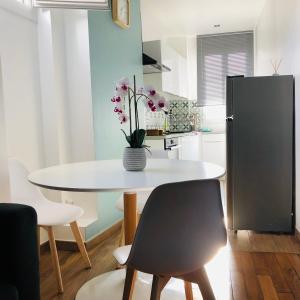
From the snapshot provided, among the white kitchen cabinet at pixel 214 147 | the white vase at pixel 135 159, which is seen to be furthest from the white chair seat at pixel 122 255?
the white kitchen cabinet at pixel 214 147

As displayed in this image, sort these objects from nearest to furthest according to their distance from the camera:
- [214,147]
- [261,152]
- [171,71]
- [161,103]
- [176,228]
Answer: [176,228]
[161,103]
[261,152]
[171,71]
[214,147]

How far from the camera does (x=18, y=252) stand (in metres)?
1.17

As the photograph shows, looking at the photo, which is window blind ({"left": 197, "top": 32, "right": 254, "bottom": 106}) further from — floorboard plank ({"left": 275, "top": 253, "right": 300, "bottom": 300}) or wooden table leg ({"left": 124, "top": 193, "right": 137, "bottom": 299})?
wooden table leg ({"left": 124, "top": 193, "right": 137, "bottom": 299})

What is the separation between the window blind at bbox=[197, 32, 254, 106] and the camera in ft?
19.6

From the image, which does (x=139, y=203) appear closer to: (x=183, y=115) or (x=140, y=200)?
(x=140, y=200)

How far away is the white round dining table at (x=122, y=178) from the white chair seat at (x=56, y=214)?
0.29 meters

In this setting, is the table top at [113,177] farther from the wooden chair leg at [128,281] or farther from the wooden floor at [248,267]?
the wooden floor at [248,267]

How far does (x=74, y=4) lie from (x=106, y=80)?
746mm

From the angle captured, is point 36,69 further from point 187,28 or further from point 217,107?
point 217,107

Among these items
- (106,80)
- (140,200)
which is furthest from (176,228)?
(106,80)

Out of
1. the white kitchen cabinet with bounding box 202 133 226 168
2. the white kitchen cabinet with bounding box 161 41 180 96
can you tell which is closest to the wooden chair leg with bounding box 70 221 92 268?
the white kitchen cabinet with bounding box 161 41 180 96

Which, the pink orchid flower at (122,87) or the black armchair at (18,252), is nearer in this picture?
the black armchair at (18,252)

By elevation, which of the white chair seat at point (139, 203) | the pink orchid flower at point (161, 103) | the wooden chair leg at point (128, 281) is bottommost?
the wooden chair leg at point (128, 281)

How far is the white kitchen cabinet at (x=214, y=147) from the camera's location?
5.86 m
